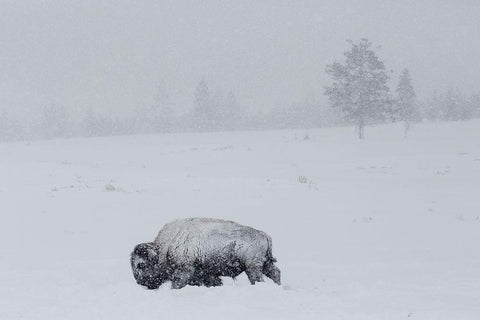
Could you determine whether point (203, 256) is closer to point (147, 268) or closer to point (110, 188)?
point (147, 268)

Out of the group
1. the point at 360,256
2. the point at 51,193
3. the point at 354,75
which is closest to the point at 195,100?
the point at 354,75

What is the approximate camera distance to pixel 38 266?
10461 millimetres

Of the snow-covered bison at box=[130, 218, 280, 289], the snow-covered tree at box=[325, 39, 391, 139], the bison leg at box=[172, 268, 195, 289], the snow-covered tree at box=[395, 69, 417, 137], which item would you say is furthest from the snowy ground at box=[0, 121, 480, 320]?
the snow-covered tree at box=[395, 69, 417, 137]

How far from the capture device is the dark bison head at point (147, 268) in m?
7.27

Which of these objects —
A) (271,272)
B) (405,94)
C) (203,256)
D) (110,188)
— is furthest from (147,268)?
(405,94)

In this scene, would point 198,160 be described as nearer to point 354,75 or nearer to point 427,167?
point 427,167

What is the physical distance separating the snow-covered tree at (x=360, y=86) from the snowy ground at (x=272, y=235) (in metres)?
19.1

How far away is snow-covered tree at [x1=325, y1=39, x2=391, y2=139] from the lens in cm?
5203

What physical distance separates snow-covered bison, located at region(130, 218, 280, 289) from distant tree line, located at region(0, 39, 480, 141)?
46125mm

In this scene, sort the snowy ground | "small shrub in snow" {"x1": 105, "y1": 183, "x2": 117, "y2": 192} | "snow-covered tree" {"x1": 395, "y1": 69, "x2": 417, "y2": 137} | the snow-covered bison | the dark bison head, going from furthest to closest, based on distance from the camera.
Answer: "snow-covered tree" {"x1": 395, "y1": 69, "x2": 417, "y2": 137}, "small shrub in snow" {"x1": 105, "y1": 183, "x2": 117, "y2": 192}, the dark bison head, the snow-covered bison, the snowy ground

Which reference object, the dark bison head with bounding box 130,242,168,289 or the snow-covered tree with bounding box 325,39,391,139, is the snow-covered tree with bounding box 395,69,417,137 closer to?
the snow-covered tree with bounding box 325,39,391,139

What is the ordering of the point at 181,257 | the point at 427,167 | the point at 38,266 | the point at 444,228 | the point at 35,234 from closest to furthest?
the point at 181,257 < the point at 38,266 < the point at 35,234 < the point at 444,228 < the point at 427,167

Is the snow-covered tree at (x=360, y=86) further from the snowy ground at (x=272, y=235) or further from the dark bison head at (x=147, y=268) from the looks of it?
the dark bison head at (x=147, y=268)

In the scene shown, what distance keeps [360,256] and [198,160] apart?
2456 cm
